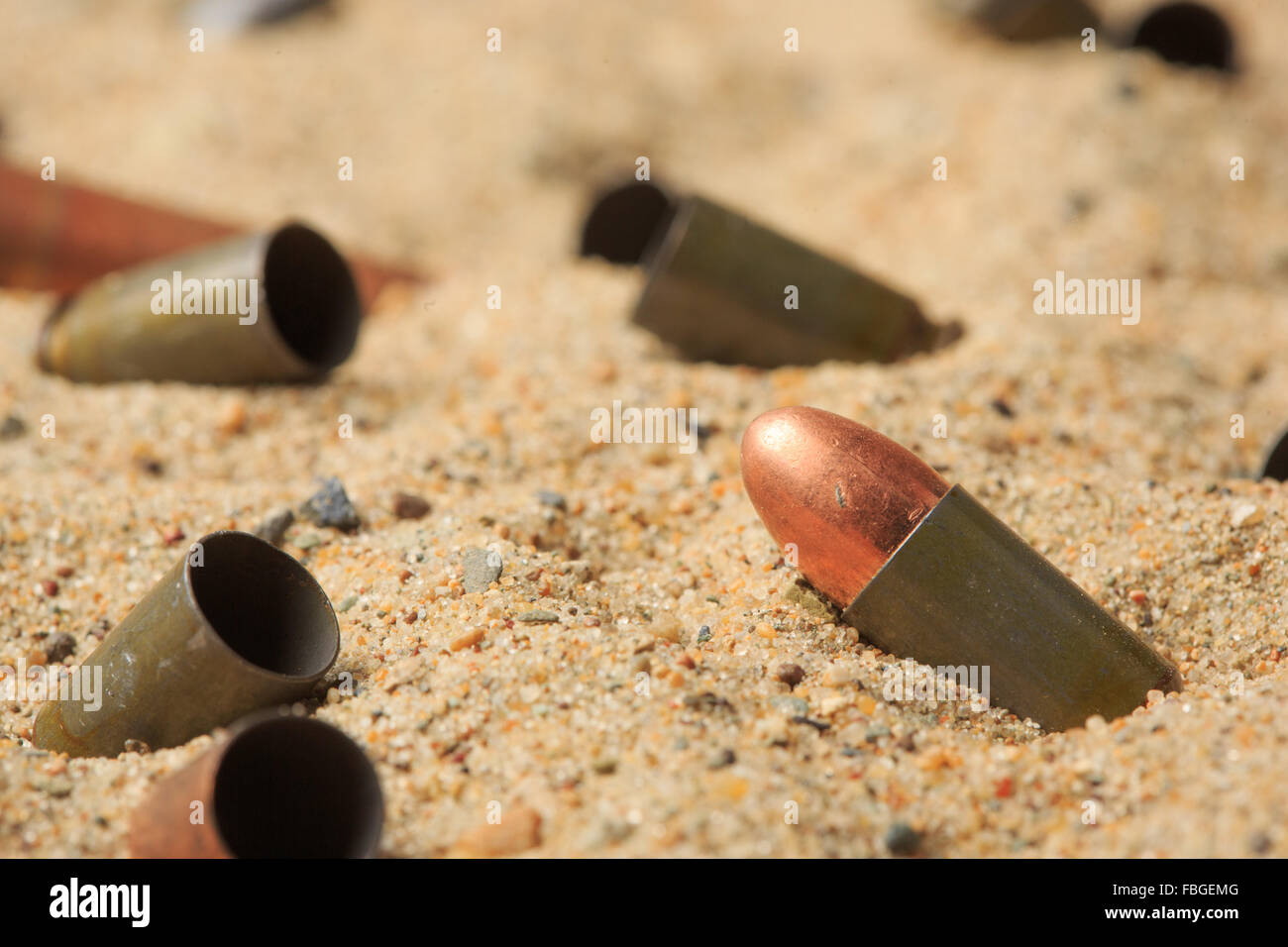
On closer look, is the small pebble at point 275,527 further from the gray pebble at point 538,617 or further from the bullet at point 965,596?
the bullet at point 965,596

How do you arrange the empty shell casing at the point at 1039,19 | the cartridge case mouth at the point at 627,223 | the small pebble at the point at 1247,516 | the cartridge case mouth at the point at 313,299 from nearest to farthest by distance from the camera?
the small pebble at the point at 1247,516, the cartridge case mouth at the point at 313,299, the cartridge case mouth at the point at 627,223, the empty shell casing at the point at 1039,19

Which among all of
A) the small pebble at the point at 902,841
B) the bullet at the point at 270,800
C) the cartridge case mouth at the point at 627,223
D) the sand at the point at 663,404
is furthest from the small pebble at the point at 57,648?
the cartridge case mouth at the point at 627,223

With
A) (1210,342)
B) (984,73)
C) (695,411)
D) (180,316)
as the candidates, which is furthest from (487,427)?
(984,73)

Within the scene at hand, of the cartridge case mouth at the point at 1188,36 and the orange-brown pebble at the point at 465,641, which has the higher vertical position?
the cartridge case mouth at the point at 1188,36

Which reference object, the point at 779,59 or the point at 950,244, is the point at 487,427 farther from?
the point at 779,59

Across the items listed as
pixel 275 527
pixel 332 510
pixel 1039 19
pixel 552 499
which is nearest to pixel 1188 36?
pixel 1039 19

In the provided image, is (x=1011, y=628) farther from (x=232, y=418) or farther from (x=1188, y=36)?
(x=1188, y=36)

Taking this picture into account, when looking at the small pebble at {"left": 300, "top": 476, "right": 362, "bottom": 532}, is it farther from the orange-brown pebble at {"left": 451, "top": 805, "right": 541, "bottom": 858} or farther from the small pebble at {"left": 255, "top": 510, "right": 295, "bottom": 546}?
the orange-brown pebble at {"left": 451, "top": 805, "right": 541, "bottom": 858}
